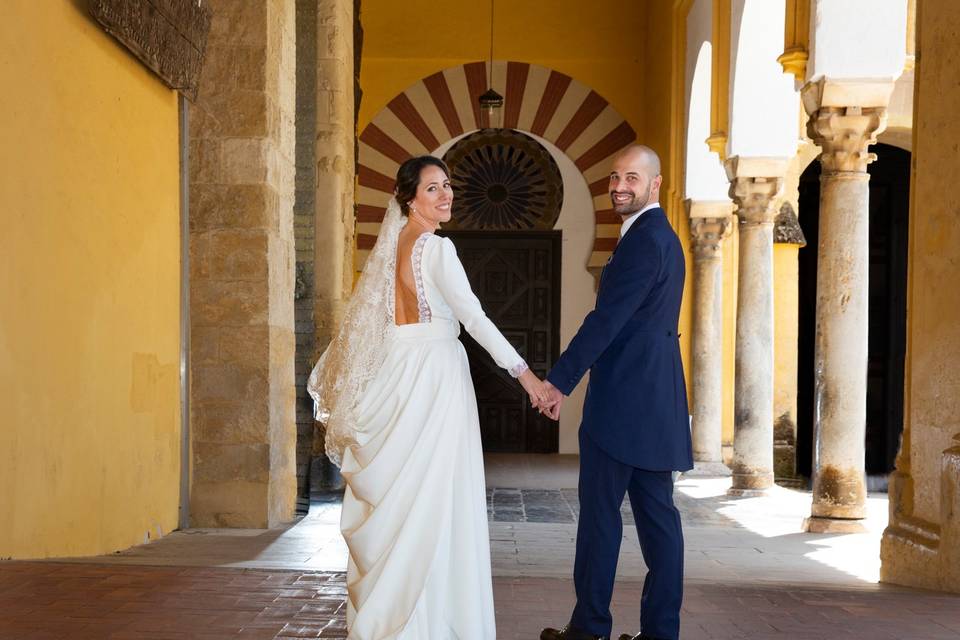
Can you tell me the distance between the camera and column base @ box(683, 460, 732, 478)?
12078 mm

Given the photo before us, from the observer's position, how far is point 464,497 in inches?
138

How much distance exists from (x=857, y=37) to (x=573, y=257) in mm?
7567

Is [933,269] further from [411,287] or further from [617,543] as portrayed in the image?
[411,287]

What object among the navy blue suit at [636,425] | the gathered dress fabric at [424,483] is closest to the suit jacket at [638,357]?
the navy blue suit at [636,425]

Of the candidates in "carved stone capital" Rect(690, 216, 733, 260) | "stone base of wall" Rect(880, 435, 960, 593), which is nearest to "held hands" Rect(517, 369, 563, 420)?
"stone base of wall" Rect(880, 435, 960, 593)

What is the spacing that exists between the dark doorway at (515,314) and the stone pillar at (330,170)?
5471mm

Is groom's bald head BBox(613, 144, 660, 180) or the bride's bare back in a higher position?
groom's bald head BBox(613, 144, 660, 180)

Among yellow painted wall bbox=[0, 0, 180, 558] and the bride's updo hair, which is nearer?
the bride's updo hair

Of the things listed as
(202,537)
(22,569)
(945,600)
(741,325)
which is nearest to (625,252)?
(945,600)

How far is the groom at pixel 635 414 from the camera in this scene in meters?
3.46

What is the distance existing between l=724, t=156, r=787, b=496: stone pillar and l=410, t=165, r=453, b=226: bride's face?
715 cm

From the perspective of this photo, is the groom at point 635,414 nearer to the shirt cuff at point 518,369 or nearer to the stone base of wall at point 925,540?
the shirt cuff at point 518,369

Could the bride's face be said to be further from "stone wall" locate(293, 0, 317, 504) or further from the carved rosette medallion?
the carved rosette medallion

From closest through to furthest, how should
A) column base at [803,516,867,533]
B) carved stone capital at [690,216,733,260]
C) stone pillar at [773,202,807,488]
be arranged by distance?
column base at [803,516,867,533] → carved stone capital at [690,216,733,260] → stone pillar at [773,202,807,488]
